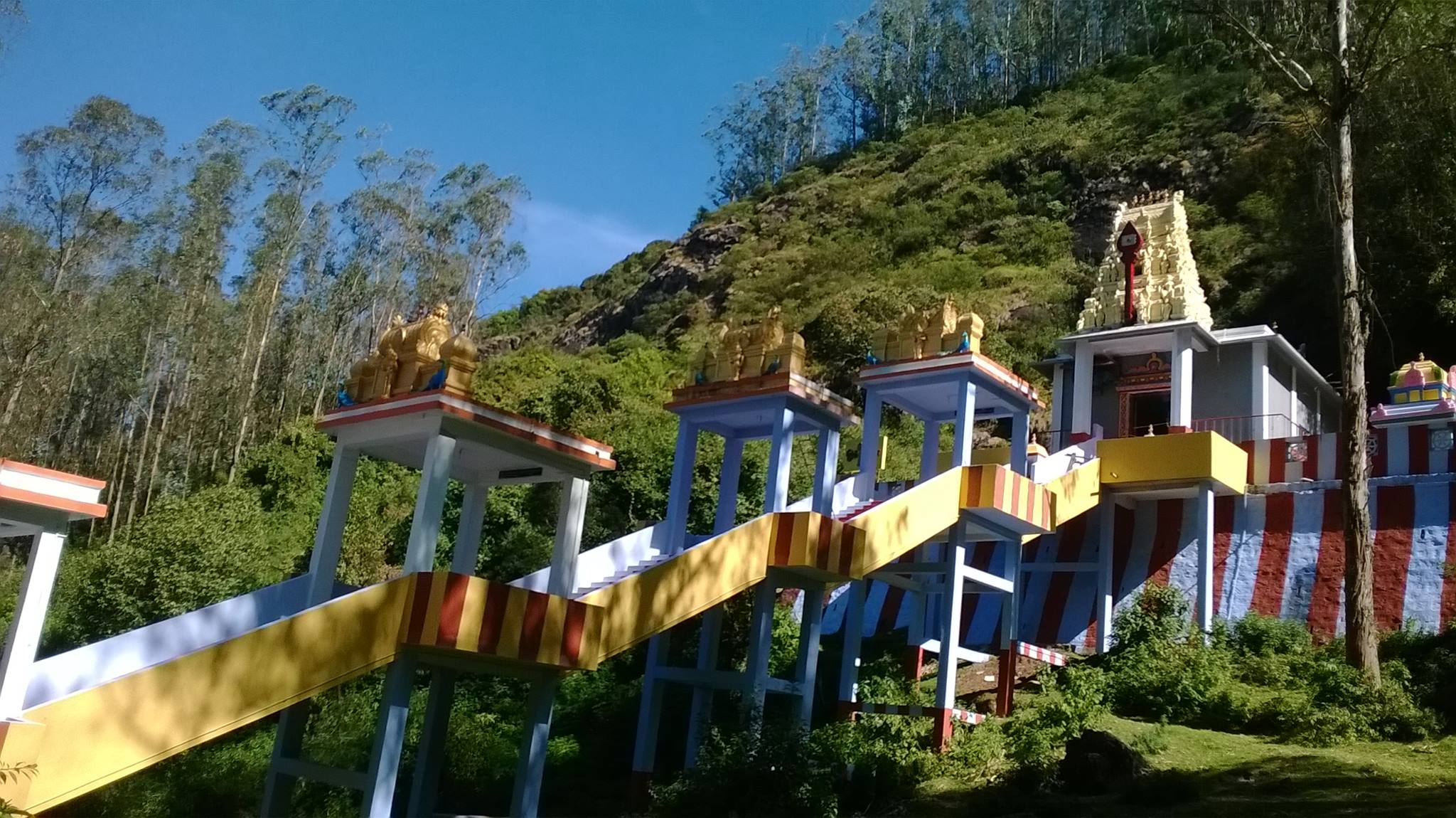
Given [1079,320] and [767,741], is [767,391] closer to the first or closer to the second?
[767,741]

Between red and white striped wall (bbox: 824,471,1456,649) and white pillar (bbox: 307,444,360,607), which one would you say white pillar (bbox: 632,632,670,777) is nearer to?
white pillar (bbox: 307,444,360,607)

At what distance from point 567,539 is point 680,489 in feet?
10.9

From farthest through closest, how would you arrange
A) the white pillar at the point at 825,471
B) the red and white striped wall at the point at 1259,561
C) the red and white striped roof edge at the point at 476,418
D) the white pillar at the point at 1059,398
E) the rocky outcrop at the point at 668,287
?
the rocky outcrop at the point at 668,287 < the white pillar at the point at 1059,398 < the red and white striped wall at the point at 1259,561 < the white pillar at the point at 825,471 < the red and white striped roof edge at the point at 476,418

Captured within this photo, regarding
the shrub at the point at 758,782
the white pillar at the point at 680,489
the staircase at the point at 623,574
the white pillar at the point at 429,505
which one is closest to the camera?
the white pillar at the point at 429,505

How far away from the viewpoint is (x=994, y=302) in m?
43.2

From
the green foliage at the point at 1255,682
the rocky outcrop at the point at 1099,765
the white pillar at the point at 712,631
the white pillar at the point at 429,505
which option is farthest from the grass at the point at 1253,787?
the white pillar at the point at 429,505

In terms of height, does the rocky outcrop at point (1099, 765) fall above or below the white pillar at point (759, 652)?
below

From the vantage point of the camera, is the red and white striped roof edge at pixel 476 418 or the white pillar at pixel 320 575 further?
the white pillar at pixel 320 575

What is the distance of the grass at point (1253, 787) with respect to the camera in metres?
9.98

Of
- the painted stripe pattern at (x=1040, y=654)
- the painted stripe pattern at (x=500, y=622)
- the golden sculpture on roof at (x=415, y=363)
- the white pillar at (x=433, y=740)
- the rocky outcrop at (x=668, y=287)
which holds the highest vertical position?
the rocky outcrop at (x=668, y=287)

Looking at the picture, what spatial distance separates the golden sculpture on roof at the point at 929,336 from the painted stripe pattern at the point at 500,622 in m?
6.05

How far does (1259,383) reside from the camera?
19.6m

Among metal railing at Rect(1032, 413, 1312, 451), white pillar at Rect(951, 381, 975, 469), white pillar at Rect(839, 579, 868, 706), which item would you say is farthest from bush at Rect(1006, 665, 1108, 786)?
metal railing at Rect(1032, 413, 1312, 451)

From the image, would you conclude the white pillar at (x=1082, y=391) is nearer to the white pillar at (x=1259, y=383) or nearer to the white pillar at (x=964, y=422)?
the white pillar at (x=1259, y=383)
